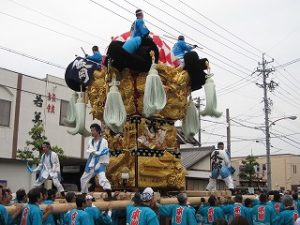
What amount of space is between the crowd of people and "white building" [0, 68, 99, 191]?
11999mm

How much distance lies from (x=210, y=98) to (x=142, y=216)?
485 centimetres

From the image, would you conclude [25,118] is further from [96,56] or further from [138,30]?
[138,30]

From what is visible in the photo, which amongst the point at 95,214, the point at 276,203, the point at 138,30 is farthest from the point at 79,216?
the point at 276,203

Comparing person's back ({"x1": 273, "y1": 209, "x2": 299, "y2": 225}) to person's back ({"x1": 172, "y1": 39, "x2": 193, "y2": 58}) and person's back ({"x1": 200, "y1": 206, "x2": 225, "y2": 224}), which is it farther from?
person's back ({"x1": 172, "y1": 39, "x2": 193, "y2": 58})

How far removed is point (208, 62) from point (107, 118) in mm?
2995

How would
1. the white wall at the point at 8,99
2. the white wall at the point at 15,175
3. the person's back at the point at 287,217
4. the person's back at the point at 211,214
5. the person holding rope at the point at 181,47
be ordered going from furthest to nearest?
1. the white wall at the point at 15,175
2. the white wall at the point at 8,99
3. the person holding rope at the point at 181,47
4. the person's back at the point at 211,214
5. the person's back at the point at 287,217

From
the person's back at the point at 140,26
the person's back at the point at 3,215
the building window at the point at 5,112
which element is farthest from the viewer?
the building window at the point at 5,112

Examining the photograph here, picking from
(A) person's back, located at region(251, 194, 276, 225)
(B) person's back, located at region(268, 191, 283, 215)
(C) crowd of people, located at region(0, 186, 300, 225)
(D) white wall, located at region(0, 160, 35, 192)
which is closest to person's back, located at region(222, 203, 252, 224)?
(C) crowd of people, located at region(0, 186, 300, 225)

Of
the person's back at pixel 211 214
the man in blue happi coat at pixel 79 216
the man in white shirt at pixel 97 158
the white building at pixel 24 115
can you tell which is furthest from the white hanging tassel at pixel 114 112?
the white building at pixel 24 115

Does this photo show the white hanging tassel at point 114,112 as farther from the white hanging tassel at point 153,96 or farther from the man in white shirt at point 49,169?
the man in white shirt at point 49,169

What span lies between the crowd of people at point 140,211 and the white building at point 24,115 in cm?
1200

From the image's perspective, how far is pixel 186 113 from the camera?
10.7 m

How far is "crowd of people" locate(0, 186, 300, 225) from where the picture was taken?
19.7ft

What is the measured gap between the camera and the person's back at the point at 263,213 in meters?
8.97
